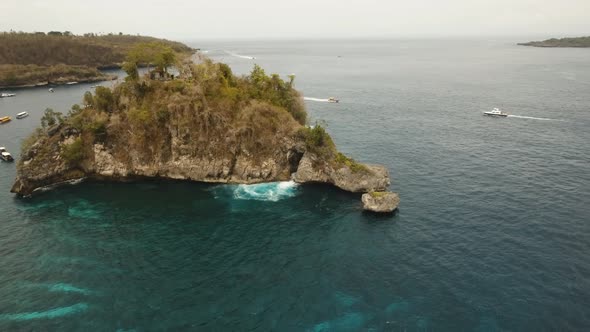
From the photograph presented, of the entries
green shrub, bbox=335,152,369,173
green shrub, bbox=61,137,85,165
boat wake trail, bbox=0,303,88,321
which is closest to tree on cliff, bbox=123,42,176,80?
green shrub, bbox=61,137,85,165

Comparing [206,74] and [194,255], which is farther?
[206,74]

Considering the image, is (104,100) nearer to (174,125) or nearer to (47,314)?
(174,125)

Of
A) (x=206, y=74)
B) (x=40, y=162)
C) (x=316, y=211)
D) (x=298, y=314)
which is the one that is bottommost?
(x=298, y=314)

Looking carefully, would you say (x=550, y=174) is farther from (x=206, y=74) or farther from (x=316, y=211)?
(x=206, y=74)

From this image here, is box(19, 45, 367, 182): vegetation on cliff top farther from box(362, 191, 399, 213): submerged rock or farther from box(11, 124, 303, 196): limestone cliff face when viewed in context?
box(362, 191, 399, 213): submerged rock

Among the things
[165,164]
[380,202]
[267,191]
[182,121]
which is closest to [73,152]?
[165,164]

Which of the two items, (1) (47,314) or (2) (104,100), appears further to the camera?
(2) (104,100)

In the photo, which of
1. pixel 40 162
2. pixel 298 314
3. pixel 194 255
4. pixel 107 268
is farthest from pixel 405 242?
pixel 40 162
